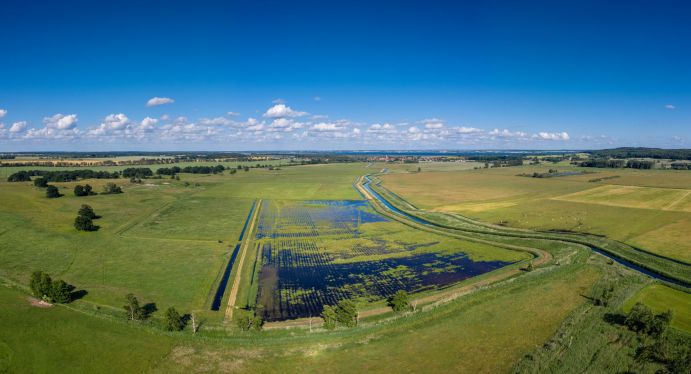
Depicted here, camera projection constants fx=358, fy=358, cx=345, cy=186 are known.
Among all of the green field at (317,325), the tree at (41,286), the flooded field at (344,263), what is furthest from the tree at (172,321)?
the tree at (41,286)

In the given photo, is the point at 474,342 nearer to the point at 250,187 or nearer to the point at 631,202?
the point at 631,202

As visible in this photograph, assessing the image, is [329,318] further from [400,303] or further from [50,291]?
[50,291]

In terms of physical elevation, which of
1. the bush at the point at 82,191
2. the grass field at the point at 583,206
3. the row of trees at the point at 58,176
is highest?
the row of trees at the point at 58,176

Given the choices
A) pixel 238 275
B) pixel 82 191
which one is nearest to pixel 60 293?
pixel 238 275

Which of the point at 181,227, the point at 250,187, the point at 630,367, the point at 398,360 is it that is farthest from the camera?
the point at 250,187

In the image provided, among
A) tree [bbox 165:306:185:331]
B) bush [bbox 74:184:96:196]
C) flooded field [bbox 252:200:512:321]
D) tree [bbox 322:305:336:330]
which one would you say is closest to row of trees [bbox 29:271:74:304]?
tree [bbox 165:306:185:331]

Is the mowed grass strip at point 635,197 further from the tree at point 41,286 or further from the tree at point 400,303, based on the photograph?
the tree at point 41,286

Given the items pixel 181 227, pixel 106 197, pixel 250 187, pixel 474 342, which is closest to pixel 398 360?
pixel 474 342
